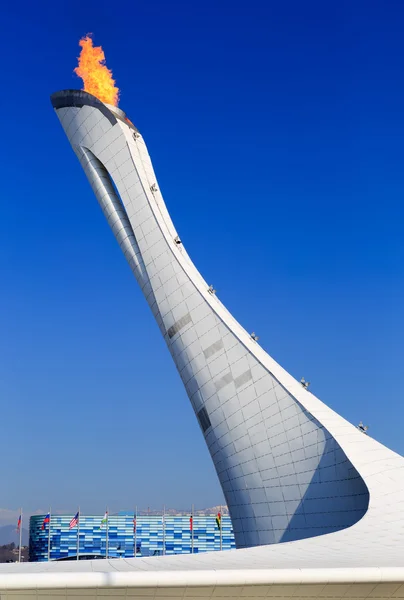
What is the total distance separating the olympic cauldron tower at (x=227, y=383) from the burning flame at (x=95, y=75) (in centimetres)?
106

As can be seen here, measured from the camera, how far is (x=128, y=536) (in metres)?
80.0

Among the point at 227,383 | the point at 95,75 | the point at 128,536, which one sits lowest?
the point at 128,536

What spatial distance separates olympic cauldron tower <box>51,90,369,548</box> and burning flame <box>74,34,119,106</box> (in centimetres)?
106

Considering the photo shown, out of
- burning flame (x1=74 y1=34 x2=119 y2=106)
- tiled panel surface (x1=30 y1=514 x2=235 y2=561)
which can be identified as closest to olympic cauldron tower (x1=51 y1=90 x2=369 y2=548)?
burning flame (x1=74 y1=34 x2=119 y2=106)

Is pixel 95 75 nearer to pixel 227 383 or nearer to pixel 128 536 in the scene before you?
pixel 227 383

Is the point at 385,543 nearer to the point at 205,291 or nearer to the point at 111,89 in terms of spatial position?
the point at 205,291

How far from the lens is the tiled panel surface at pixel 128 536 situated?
253ft

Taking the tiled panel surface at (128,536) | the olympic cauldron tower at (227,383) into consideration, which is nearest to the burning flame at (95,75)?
the olympic cauldron tower at (227,383)

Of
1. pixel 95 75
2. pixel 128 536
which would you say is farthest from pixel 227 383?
pixel 128 536

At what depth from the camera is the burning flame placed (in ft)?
126

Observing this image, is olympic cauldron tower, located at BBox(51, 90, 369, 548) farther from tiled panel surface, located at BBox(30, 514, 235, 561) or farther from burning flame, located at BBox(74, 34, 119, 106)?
tiled panel surface, located at BBox(30, 514, 235, 561)

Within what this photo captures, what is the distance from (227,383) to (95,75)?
17.5m

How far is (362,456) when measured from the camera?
25812 millimetres

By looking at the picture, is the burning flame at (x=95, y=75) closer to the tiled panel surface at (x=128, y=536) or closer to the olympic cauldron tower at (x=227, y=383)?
the olympic cauldron tower at (x=227, y=383)
